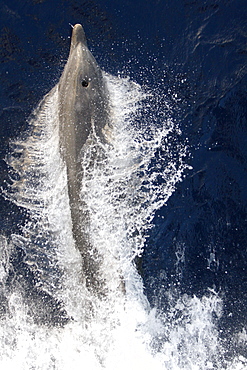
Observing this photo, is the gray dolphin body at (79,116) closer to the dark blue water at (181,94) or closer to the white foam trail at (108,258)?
the white foam trail at (108,258)

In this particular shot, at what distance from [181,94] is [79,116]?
215 cm

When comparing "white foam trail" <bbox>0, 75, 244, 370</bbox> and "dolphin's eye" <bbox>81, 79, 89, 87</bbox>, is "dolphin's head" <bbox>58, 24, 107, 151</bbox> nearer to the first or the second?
"dolphin's eye" <bbox>81, 79, 89, 87</bbox>

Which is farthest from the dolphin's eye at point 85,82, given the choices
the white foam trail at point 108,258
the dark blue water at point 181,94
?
the dark blue water at point 181,94

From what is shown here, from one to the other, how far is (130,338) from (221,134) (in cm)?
374

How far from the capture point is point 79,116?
22.0 feet

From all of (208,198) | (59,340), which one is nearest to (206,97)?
(208,198)

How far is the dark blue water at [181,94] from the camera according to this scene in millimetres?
7090

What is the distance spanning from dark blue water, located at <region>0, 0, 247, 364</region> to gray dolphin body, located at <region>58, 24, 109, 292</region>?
3.43 ft

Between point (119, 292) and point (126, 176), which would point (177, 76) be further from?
point (119, 292)

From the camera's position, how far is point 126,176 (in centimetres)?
725

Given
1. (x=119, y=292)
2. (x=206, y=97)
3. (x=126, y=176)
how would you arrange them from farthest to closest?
(x=206, y=97) → (x=126, y=176) → (x=119, y=292)

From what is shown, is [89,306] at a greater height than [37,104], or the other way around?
[37,104]

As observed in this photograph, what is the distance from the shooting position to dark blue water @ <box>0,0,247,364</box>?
709 centimetres

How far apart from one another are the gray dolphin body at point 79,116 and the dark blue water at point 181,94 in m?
1.05
